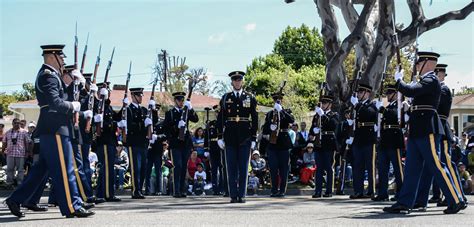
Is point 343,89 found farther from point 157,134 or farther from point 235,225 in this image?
point 235,225

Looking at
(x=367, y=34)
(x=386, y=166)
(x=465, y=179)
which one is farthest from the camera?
(x=367, y=34)

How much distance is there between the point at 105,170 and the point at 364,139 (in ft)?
15.3

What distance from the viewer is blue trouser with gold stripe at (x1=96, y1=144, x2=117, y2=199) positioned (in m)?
13.9

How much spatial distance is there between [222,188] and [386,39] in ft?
20.0

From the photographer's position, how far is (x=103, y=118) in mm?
13742

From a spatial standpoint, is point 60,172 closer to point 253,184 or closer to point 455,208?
point 455,208

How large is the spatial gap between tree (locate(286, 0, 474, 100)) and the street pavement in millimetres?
8555

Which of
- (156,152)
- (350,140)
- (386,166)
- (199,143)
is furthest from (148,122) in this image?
(199,143)

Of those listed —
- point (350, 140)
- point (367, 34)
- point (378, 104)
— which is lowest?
point (350, 140)

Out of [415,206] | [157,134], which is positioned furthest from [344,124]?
[415,206]

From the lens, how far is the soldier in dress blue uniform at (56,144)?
9.85 meters

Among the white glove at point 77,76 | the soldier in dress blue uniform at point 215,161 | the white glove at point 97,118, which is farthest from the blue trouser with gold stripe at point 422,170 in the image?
the soldier in dress blue uniform at point 215,161

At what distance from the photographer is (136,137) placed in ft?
48.5

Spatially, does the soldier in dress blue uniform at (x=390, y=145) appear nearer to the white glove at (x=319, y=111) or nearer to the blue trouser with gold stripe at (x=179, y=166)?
the white glove at (x=319, y=111)
